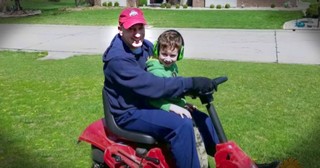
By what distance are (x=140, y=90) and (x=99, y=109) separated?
314 centimetres

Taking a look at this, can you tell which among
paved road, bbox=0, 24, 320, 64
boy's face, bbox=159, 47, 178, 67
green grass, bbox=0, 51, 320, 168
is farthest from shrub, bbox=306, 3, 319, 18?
boy's face, bbox=159, 47, 178, 67

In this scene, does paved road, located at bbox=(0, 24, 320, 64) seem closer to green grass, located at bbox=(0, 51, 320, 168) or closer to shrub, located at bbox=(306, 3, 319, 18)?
green grass, located at bbox=(0, 51, 320, 168)

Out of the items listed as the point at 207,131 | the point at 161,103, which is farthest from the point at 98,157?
the point at 207,131

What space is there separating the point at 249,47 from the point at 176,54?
29.5ft

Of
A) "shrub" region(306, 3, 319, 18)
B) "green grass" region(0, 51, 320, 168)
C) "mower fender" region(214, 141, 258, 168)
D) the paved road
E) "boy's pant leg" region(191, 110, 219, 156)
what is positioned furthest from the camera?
"shrub" region(306, 3, 319, 18)

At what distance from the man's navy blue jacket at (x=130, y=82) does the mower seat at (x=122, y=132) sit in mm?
43

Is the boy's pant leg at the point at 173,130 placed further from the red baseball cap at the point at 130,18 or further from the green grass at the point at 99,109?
the green grass at the point at 99,109

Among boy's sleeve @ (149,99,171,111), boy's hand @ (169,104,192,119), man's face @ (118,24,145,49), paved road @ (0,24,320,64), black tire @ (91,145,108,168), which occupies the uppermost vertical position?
man's face @ (118,24,145,49)

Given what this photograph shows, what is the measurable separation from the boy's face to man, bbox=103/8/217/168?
151 mm

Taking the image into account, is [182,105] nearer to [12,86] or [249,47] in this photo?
[12,86]

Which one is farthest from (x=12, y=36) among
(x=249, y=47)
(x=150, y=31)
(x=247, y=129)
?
(x=247, y=129)

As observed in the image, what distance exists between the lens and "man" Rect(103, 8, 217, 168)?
2.89 metres

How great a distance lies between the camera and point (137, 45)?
10.2 ft

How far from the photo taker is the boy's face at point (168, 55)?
297 centimetres
